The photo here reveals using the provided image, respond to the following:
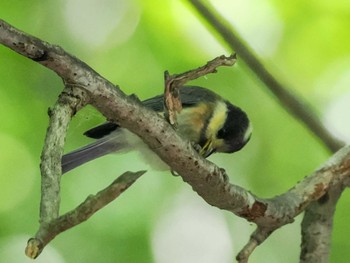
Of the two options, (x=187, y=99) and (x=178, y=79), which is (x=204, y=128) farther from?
(x=178, y=79)

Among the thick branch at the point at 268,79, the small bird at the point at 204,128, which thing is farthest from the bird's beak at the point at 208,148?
the thick branch at the point at 268,79

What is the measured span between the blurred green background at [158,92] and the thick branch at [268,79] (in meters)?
0.11

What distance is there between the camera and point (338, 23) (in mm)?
2102

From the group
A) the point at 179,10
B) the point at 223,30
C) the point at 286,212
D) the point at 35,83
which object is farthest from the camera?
the point at 179,10

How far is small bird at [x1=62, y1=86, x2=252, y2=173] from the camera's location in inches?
82.1

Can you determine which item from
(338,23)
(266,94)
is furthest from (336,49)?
(266,94)

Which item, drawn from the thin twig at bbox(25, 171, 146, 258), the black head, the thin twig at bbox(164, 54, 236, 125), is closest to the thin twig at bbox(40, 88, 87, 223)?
the thin twig at bbox(25, 171, 146, 258)

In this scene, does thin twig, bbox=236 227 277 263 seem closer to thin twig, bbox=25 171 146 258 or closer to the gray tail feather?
thin twig, bbox=25 171 146 258

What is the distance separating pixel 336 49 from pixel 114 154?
748mm

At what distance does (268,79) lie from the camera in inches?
68.6

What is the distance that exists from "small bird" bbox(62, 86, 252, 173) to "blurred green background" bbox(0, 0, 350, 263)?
61 mm

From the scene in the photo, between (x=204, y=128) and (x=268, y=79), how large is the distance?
1.43ft

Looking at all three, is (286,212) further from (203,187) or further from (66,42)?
(66,42)

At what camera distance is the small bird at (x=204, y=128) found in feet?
6.84
